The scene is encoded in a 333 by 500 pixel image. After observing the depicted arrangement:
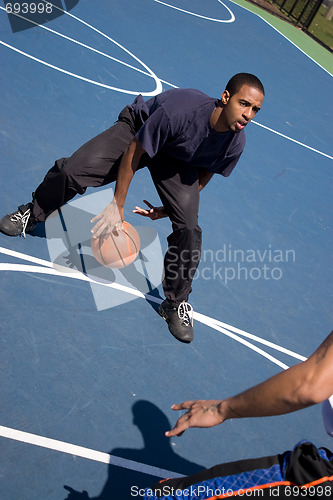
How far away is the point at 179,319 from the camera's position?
380cm

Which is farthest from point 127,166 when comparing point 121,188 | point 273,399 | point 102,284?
point 273,399

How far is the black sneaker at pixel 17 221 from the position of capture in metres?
3.91

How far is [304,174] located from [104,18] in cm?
466

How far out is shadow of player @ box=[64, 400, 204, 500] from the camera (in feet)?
8.98

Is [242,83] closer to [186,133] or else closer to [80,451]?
[186,133]

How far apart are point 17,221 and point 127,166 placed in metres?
1.13

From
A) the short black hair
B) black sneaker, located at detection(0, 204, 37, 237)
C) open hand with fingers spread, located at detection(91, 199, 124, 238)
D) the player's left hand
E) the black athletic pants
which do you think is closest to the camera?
the player's left hand

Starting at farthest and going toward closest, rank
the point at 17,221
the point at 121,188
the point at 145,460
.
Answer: the point at 17,221, the point at 121,188, the point at 145,460

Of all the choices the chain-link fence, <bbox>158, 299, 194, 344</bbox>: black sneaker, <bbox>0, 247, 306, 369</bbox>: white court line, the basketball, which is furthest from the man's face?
the chain-link fence

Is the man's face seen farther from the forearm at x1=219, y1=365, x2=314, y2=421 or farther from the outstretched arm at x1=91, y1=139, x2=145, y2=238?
the forearm at x1=219, y1=365, x2=314, y2=421

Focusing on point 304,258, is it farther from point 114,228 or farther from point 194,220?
point 114,228

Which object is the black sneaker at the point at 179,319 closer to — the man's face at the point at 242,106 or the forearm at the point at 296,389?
the man's face at the point at 242,106

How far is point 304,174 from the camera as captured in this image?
22.7ft

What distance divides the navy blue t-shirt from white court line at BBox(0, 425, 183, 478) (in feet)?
6.26
